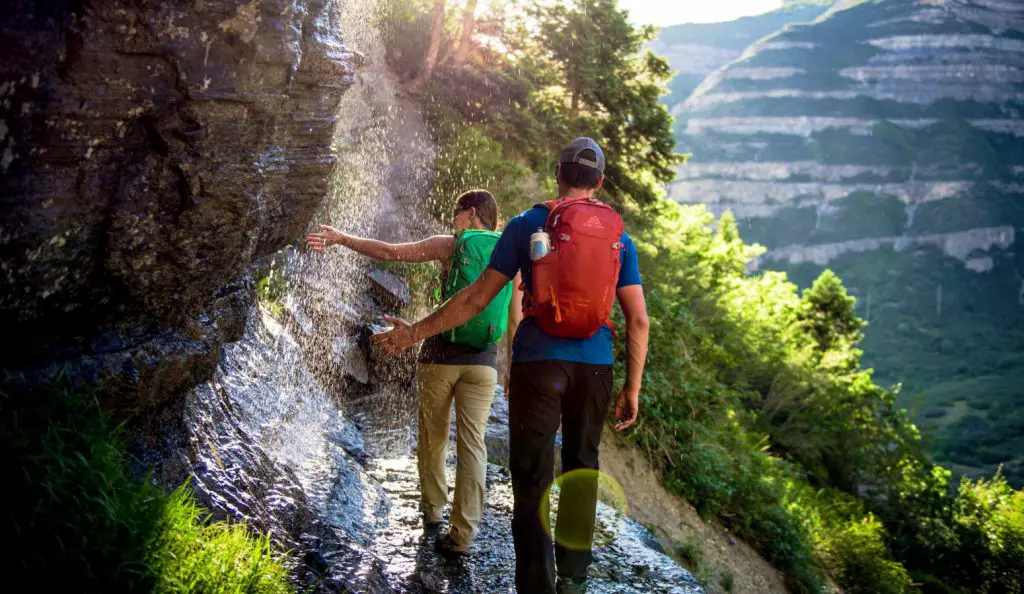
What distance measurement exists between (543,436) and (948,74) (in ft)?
724

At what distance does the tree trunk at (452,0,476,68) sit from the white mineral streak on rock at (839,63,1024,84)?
19921 cm

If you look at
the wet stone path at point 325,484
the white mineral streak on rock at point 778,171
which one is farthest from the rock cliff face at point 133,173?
the white mineral streak on rock at point 778,171

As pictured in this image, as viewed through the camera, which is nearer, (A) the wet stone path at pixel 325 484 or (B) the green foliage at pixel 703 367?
(A) the wet stone path at pixel 325 484

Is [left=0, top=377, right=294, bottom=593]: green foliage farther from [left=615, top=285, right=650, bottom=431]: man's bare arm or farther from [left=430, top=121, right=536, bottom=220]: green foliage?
[left=430, top=121, right=536, bottom=220]: green foliage

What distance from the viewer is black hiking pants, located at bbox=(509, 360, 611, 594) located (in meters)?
3.44

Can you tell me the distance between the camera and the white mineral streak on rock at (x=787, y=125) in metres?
183

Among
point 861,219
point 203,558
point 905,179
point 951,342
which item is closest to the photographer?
point 203,558

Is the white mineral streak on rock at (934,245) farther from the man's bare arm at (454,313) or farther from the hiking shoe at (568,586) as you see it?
the man's bare arm at (454,313)

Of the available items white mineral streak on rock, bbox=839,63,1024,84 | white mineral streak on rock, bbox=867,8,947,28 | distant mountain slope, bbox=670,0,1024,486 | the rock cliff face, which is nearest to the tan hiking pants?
the rock cliff face

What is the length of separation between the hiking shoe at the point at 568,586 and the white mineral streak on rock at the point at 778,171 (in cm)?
17803

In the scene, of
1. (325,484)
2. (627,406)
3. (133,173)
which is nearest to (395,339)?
(627,406)

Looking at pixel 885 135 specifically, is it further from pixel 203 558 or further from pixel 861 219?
pixel 203 558

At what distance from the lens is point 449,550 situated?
182 inches

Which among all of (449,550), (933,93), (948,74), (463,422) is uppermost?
(948,74)
